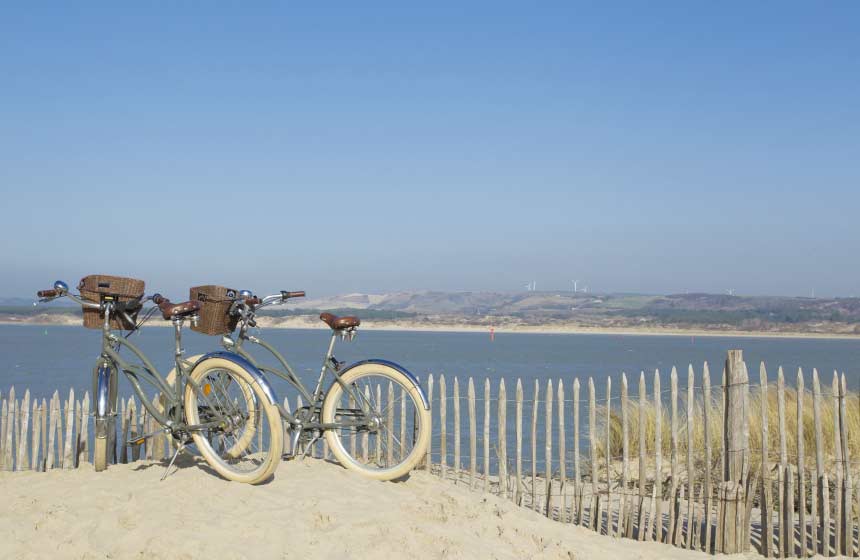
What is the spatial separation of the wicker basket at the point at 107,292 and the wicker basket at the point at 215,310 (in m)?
0.57

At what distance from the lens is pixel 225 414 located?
23.9 ft

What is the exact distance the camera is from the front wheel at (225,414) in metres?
7.01

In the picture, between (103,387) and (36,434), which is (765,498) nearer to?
(103,387)

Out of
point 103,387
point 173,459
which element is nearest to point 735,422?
point 173,459

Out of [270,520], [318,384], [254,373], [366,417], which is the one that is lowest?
[270,520]

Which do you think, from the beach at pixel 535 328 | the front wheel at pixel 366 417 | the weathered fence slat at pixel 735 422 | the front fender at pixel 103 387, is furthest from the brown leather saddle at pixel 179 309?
the beach at pixel 535 328

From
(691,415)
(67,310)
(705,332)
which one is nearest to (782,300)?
(705,332)

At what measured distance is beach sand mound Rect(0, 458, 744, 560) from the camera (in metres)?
5.85

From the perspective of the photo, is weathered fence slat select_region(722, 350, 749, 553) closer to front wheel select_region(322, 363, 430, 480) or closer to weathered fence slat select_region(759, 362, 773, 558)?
weathered fence slat select_region(759, 362, 773, 558)

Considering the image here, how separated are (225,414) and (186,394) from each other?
41 cm

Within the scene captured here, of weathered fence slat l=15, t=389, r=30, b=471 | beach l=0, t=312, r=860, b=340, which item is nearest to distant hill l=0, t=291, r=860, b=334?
beach l=0, t=312, r=860, b=340

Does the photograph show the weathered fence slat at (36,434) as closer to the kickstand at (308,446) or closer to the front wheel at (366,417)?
the kickstand at (308,446)

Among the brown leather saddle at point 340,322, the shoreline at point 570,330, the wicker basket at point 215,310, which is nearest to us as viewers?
the brown leather saddle at point 340,322

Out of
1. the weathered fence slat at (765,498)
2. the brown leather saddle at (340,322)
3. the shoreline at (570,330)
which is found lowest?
the shoreline at (570,330)
